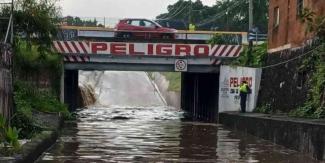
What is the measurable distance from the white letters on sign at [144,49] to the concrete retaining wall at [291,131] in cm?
1053

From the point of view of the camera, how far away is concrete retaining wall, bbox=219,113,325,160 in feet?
47.7

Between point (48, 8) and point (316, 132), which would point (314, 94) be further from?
point (48, 8)

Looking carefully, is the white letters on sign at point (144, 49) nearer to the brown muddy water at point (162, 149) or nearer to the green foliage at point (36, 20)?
the green foliage at point (36, 20)

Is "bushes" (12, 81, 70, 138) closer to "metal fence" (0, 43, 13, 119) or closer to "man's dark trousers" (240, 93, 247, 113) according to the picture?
"metal fence" (0, 43, 13, 119)

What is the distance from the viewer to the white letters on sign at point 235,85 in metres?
29.5

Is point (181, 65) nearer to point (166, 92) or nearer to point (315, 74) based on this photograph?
point (315, 74)

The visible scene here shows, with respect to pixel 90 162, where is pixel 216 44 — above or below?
above

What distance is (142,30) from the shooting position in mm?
45844

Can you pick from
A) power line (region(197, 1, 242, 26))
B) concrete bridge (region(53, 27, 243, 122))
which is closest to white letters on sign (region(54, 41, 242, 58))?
concrete bridge (region(53, 27, 243, 122))

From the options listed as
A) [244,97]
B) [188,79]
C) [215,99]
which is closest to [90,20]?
[188,79]

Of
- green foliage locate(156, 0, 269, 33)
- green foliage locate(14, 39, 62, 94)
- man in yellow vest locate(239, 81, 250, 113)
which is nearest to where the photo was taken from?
man in yellow vest locate(239, 81, 250, 113)

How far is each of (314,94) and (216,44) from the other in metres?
16.7

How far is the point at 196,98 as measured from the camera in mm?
46344

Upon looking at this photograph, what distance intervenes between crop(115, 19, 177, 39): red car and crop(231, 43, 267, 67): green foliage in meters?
8.80
